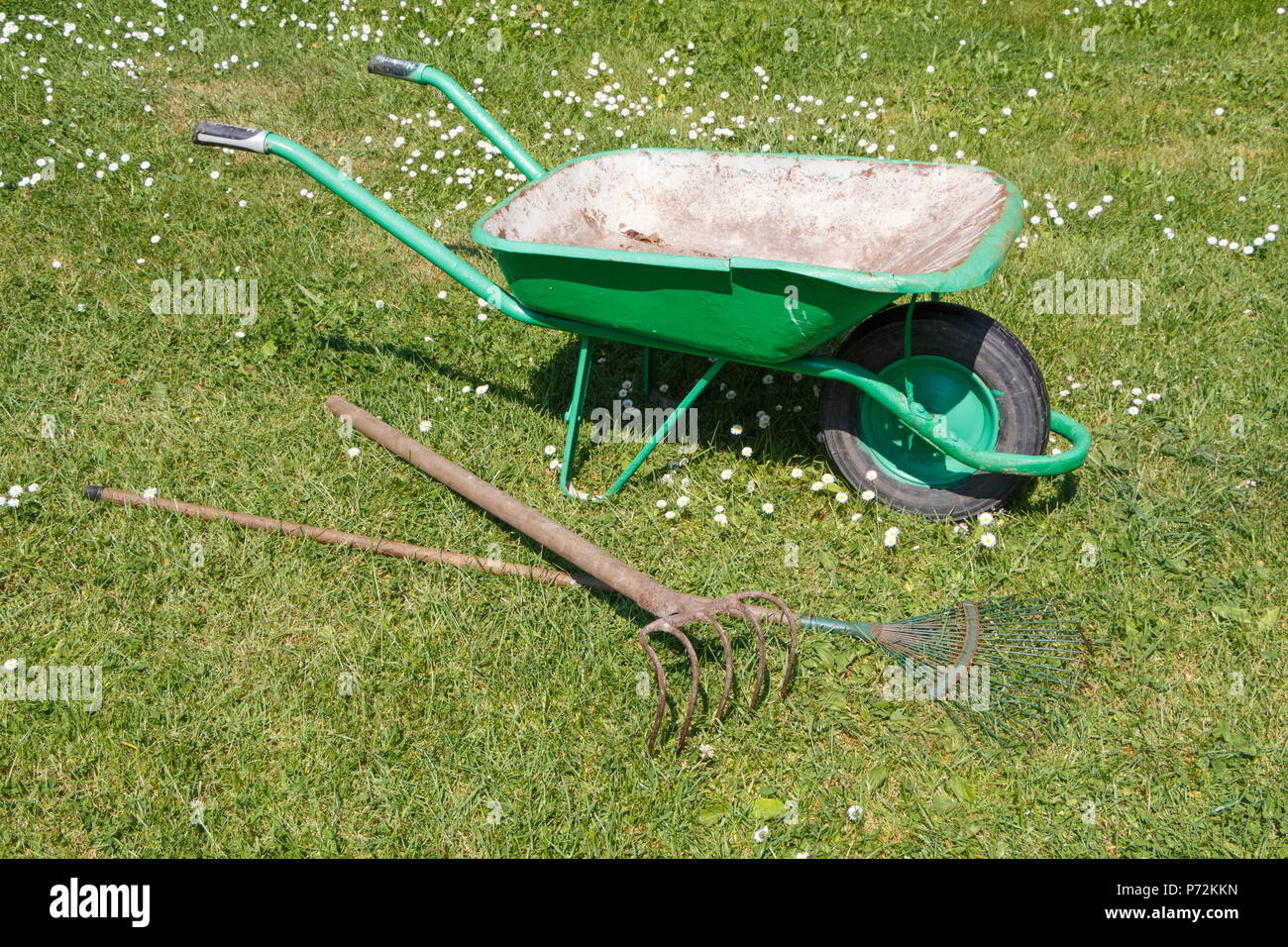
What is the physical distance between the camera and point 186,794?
2828 millimetres

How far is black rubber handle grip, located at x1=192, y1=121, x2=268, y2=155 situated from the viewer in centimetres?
344

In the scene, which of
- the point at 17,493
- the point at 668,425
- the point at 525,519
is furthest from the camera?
the point at 17,493

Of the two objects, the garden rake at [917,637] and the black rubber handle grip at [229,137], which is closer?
the garden rake at [917,637]

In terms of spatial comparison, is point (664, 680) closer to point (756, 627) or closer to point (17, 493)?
point (756, 627)

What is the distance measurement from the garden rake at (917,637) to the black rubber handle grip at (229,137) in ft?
4.53

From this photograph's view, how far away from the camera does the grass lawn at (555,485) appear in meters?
2.80

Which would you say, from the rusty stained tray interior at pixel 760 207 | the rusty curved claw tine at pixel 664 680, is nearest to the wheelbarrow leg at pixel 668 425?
the rusty stained tray interior at pixel 760 207

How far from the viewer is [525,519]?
3195 millimetres

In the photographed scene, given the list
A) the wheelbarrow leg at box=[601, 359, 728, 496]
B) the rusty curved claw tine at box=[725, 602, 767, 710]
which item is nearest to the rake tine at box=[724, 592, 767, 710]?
the rusty curved claw tine at box=[725, 602, 767, 710]

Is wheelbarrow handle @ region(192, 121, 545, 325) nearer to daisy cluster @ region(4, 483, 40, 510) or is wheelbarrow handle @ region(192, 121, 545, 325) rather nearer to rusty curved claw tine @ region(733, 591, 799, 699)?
rusty curved claw tine @ region(733, 591, 799, 699)

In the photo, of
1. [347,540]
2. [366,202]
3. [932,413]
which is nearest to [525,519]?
[347,540]

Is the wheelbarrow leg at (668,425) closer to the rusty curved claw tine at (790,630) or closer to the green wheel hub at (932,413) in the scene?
the green wheel hub at (932,413)

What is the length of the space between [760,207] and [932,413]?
3.35 feet

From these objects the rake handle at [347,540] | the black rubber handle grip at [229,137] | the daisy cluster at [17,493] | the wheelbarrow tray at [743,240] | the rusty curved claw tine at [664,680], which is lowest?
the rusty curved claw tine at [664,680]
